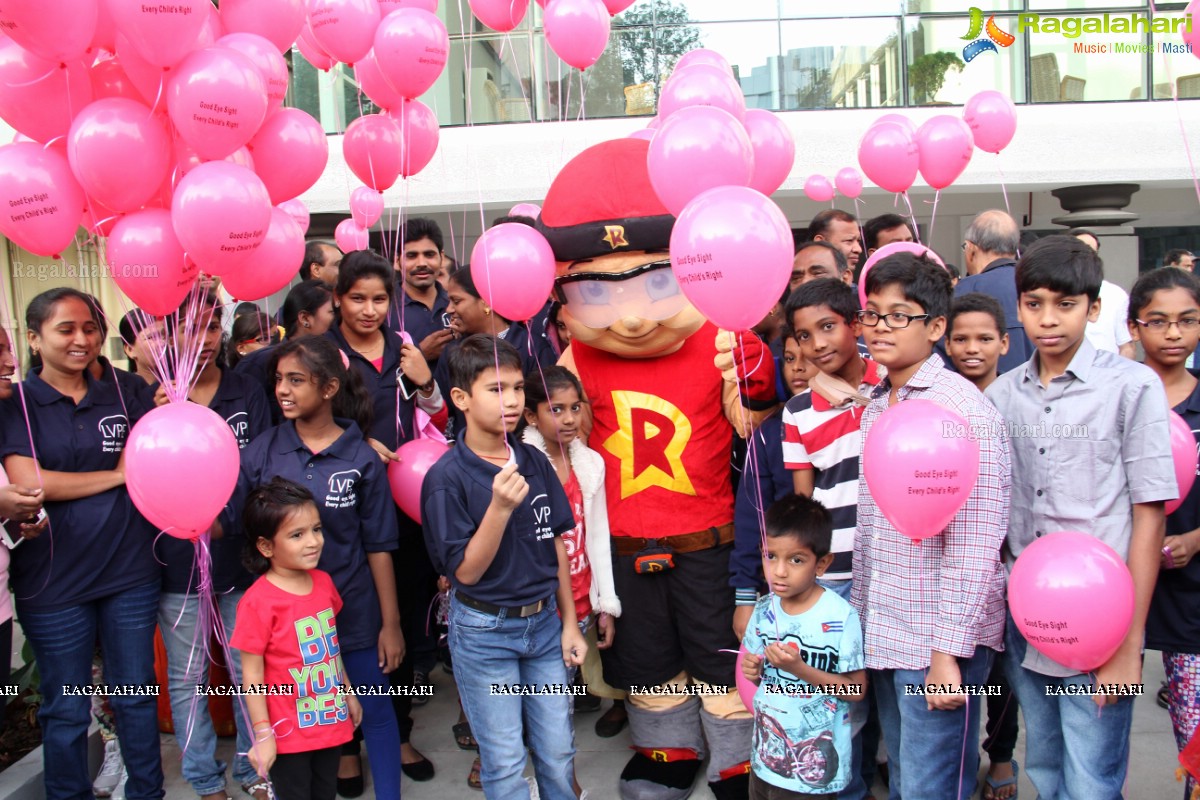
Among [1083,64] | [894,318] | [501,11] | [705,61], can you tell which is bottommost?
[894,318]

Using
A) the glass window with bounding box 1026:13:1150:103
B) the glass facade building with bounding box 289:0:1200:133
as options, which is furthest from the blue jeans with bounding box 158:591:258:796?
the glass window with bounding box 1026:13:1150:103

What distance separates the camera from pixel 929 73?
8984 mm

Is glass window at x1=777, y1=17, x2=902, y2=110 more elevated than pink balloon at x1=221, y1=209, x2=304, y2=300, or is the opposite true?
glass window at x1=777, y1=17, x2=902, y2=110

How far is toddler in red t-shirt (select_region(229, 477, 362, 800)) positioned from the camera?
8.92 ft

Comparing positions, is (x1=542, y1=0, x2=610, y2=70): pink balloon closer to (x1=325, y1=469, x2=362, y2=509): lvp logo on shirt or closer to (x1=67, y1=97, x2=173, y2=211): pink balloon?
(x1=67, y1=97, x2=173, y2=211): pink balloon

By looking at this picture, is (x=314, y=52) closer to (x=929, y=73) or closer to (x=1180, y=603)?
(x=1180, y=603)

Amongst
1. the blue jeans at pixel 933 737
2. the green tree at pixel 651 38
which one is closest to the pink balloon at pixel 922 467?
the blue jeans at pixel 933 737

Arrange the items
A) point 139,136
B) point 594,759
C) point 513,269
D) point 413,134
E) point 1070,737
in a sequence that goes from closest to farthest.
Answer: point 1070,737 < point 139,136 < point 513,269 < point 594,759 < point 413,134

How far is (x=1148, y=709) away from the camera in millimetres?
3734

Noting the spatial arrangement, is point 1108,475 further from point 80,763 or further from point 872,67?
point 872,67

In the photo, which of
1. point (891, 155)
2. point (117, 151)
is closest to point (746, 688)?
point (117, 151)

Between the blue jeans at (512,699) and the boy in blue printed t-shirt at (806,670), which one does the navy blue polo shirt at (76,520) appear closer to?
the blue jeans at (512,699)

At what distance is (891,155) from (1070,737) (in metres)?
3.14

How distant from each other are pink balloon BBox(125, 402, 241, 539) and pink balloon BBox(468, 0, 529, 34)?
2119mm
